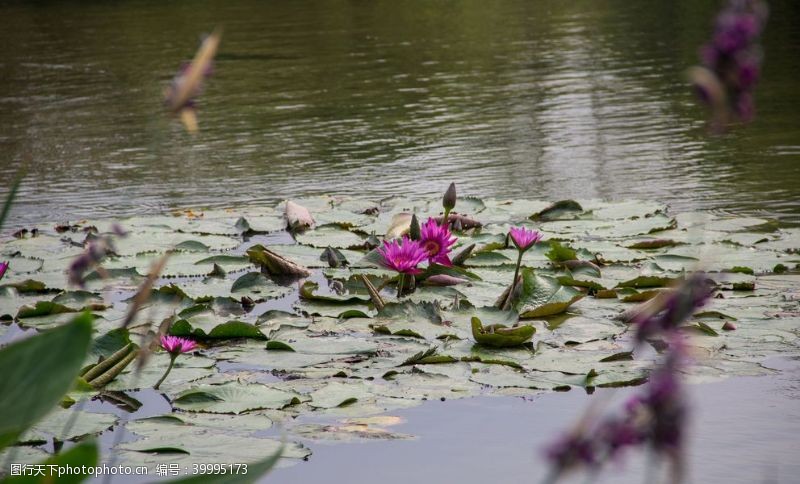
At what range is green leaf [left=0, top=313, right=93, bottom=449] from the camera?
2.78 ft

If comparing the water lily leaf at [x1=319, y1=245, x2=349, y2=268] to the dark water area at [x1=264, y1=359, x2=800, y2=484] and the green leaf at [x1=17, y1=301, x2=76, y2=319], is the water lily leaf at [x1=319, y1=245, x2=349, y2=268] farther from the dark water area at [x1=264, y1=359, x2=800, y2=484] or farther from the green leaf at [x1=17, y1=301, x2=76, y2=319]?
the dark water area at [x1=264, y1=359, x2=800, y2=484]

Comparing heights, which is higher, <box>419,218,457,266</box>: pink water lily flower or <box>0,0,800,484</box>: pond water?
<box>419,218,457,266</box>: pink water lily flower

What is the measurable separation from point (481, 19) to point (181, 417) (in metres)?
12.4

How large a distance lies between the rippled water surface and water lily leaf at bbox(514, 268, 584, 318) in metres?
1.33

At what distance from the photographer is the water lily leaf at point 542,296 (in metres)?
2.88

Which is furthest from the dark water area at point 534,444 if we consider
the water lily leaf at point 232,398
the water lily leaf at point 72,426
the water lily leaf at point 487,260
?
the water lily leaf at point 487,260

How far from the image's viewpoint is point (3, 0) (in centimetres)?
2091

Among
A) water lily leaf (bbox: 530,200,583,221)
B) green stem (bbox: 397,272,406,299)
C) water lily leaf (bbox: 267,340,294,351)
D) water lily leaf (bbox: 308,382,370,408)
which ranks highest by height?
water lily leaf (bbox: 308,382,370,408)

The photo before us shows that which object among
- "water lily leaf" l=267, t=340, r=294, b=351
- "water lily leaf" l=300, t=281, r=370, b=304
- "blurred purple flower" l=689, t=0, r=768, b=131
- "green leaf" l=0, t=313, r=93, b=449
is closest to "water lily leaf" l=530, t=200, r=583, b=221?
"water lily leaf" l=300, t=281, r=370, b=304

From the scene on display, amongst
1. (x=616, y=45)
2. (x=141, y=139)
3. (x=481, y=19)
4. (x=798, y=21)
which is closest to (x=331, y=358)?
(x=141, y=139)

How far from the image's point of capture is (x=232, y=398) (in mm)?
2322

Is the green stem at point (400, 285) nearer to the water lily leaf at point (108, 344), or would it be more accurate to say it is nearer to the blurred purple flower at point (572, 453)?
the water lily leaf at point (108, 344)

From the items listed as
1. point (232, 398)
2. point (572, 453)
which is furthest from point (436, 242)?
point (572, 453)

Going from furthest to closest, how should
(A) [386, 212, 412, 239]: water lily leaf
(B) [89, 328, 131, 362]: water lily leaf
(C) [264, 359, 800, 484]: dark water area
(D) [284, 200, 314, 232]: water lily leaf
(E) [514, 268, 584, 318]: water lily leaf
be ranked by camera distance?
(D) [284, 200, 314, 232]: water lily leaf < (A) [386, 212, 412, 239]: water lily leaf < (E) [514, 268, 584, 318]: water lily leaf < (B) [89, 328, 131, 362]: water lily leaf < (C) [264, 359, 800, 484]: dark water area
